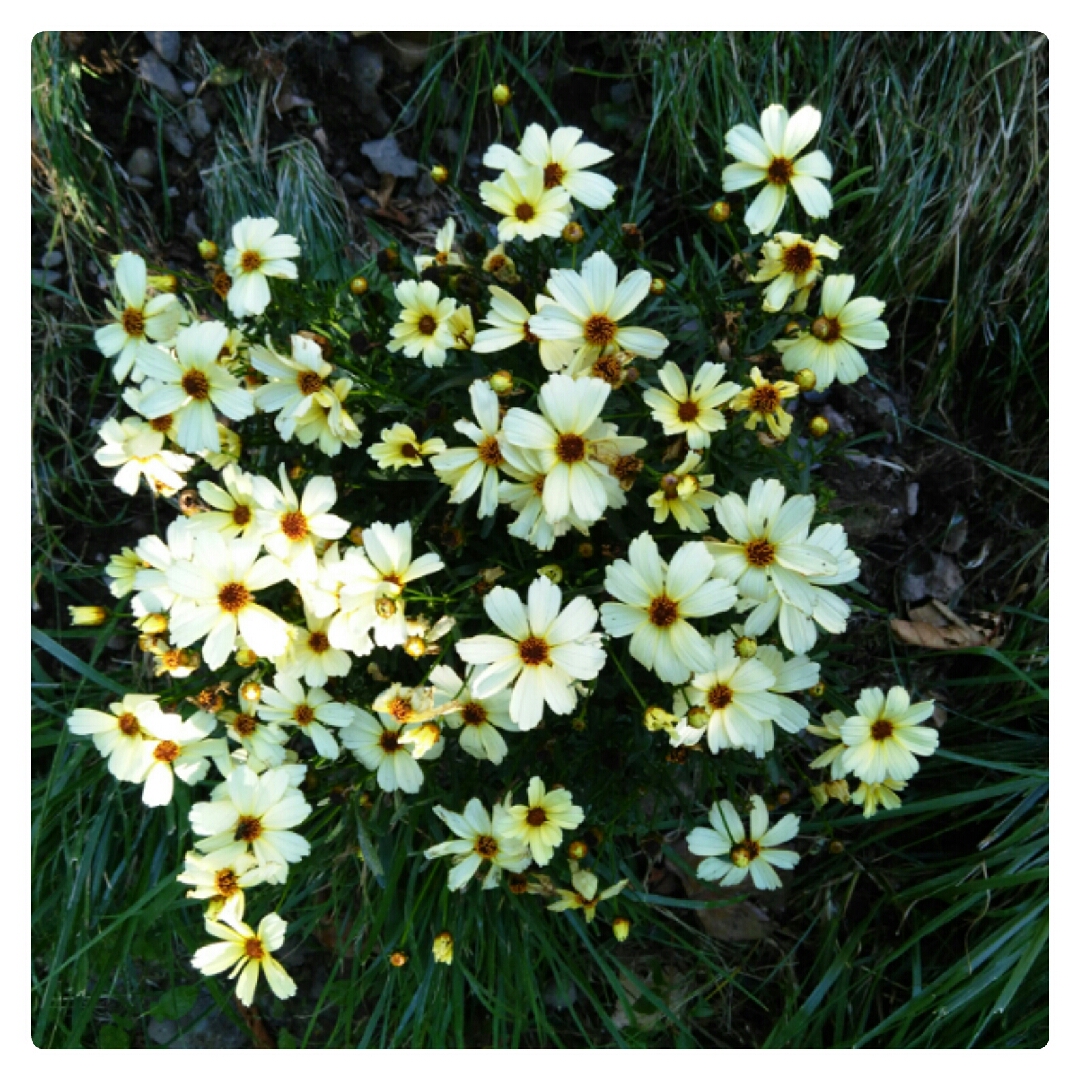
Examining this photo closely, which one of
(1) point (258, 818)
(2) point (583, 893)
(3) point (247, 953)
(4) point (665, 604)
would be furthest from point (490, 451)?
(3) point (247, 953)

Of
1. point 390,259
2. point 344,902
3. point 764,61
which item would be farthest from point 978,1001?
point 764,61

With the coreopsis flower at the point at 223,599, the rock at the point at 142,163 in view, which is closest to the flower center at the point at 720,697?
the coreopsis flower at the point at 223,599

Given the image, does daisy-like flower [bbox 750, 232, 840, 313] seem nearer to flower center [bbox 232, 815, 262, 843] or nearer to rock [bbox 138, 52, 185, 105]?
flower center [bbox 232, 815, 262, 843]

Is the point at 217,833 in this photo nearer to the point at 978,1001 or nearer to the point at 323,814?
the point at 323,814

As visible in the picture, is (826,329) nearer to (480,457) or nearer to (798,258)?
(798,258)

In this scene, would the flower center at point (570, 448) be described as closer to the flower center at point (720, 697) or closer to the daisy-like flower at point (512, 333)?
the daisy-like flower at point (512, 333)

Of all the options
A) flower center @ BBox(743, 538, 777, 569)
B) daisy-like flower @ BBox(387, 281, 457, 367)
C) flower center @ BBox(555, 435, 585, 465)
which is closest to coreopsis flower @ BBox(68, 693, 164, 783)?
daisy-like flower @ BBox(387, 281, 457, 367)
